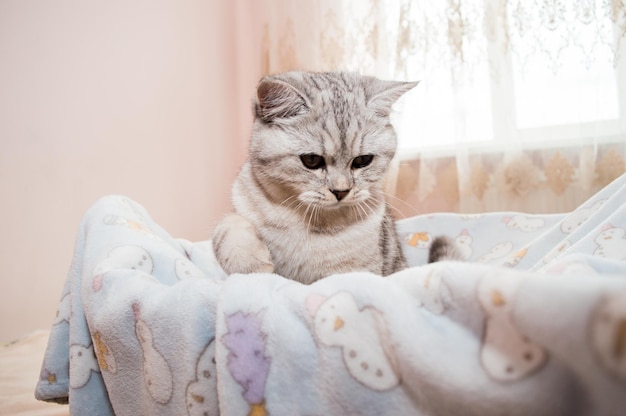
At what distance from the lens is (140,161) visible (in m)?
2.05

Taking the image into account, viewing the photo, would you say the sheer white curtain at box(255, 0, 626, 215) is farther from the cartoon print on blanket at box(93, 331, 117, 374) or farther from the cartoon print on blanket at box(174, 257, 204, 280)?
the cartoon print on blanket at box(93, 331, 117, 374)

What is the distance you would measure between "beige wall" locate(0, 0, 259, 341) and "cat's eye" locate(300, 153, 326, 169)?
0.44 m

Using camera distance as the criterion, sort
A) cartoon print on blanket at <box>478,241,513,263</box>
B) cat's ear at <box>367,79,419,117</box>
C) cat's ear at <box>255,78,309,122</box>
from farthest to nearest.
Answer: cartoon print on blanket at <box>478,241,513,263</box> < cat's ear at <box>367,79,419,117</box> < cat's ear at <box>255,78,309,122</box>

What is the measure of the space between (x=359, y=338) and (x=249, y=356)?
15 centimetres

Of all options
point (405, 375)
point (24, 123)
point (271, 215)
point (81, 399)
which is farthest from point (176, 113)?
point (405, 375)

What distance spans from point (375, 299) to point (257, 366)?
17 cm

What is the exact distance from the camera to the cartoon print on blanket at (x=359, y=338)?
0.48 meters

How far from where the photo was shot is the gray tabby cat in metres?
0.96

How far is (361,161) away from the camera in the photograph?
1.04m

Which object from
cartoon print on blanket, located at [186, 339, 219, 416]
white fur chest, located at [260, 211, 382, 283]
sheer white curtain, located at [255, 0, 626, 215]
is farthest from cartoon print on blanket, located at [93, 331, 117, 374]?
sheer white curtain, located at [255, 0, 626, 215]

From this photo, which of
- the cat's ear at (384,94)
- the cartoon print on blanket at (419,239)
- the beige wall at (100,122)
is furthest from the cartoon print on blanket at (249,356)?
the cartoon print on blanket at (419,239)

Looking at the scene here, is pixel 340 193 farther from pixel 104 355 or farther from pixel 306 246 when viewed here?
pixel 104 355

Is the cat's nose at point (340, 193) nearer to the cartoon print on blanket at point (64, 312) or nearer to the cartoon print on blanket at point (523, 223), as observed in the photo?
the cartoon print on blanket at point (64, 312)

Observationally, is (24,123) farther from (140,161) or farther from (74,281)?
(74,281)
